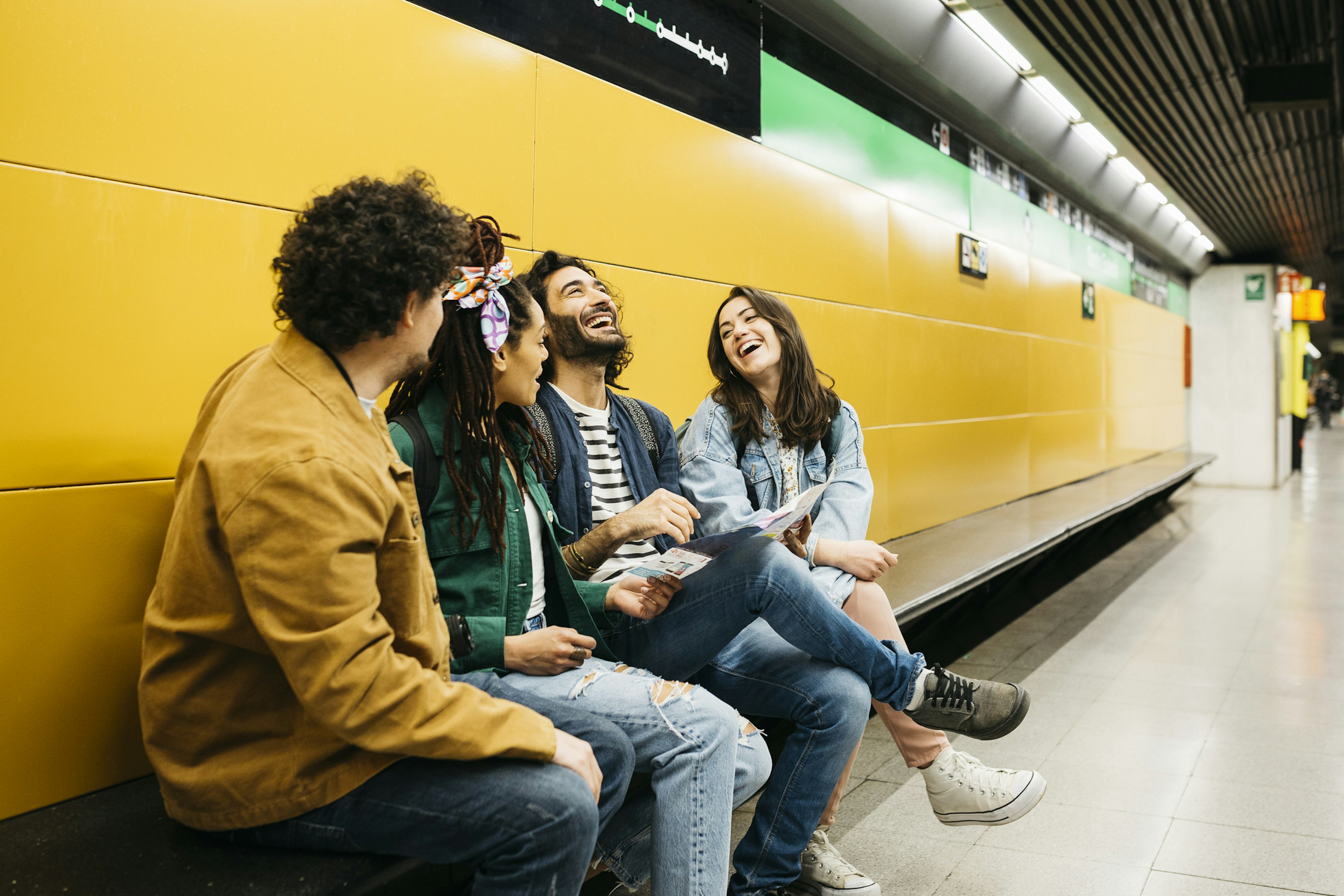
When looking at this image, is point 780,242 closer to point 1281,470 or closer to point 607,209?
point 607,209

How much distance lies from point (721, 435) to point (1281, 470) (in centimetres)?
1343

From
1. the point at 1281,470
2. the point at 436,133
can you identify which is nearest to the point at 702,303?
the point at 436,133

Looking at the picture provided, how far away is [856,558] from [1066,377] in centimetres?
593

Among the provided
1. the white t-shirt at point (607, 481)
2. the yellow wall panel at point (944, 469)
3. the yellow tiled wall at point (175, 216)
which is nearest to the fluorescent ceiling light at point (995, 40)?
the yellow tiled wall at point (175, 216)

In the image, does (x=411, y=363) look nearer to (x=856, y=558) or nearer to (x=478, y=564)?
(x=478, y=564)

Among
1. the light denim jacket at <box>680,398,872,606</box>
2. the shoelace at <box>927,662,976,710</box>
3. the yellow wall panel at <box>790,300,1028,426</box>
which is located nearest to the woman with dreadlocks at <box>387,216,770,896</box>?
the shoelace at <box>927,662,976,710</box>

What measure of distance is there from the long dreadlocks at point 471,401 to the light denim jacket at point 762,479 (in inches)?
29.4

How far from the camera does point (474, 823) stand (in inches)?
47.7

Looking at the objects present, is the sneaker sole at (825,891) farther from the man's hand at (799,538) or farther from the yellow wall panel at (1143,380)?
the yellow wall panel at (1143,380)

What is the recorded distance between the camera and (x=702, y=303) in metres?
3.45

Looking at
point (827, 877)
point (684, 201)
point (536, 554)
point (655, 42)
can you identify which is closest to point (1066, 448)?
point (684, 201)

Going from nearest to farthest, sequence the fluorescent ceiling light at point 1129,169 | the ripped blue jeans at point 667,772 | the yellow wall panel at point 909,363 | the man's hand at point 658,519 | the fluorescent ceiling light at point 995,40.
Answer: the ripped blue jeans at point 667,772
the man's hand at point 658,519
the yellow wall panel at point 909,363
the fluorescent ceiling light at point 995,40
the fluorescent ceiling light at point 1129,169

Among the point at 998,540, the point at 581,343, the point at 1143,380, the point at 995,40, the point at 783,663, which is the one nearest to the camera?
the point at 783,663

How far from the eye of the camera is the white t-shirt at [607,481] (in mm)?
2037
